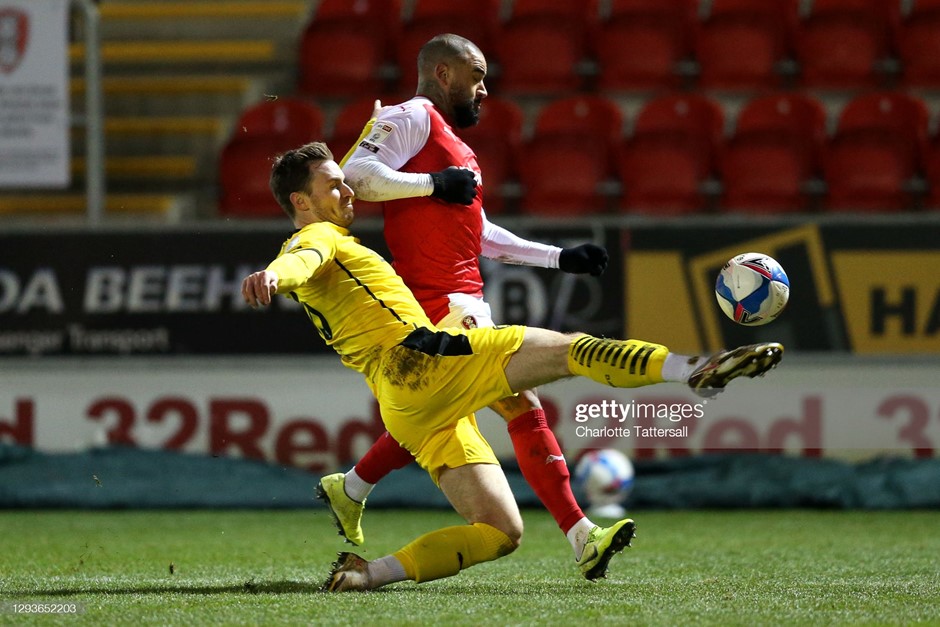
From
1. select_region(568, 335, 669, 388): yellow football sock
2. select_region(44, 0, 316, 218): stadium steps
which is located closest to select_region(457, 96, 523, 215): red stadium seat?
select_region(44, 0, 316, 218): stadium steps

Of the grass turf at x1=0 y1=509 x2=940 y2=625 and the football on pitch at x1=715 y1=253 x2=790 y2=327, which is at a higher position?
the football on pitch at x1=715 y1=253 x2=790 y2=327

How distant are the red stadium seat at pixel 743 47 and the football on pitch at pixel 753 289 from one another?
21.3 feet

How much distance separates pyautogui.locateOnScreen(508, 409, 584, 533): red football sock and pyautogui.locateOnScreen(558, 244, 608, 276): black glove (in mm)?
567

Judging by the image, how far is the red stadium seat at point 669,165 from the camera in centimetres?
1000

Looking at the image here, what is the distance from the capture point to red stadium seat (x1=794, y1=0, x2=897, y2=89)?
10.8 meters

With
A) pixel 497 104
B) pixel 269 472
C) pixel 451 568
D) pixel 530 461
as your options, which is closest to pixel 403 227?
pixel 530 461

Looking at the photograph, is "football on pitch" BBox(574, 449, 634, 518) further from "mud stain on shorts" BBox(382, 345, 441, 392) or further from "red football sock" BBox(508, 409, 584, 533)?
"mud stain on shorts" BBox(382, 345, 441, 392)

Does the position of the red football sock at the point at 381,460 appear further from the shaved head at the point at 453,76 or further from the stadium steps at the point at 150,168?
the stadium steps at the point at 150,168

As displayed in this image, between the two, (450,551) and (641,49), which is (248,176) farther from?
(450,551)

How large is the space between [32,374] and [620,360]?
239 inches

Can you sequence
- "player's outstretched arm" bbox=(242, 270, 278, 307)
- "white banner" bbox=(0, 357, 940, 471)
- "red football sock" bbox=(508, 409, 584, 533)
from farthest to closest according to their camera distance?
1. "white banner" bbox=(0, 357, 940, 471)
2. "red football sock" bbox=(508, 409, 584, 533)
3. "player's outstretched arm" bbox=(242, 270, 278, 307)

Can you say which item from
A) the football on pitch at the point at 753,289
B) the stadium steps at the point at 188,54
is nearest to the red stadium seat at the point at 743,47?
the stadium steps at the point at 188,54

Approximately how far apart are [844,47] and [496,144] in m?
2.97

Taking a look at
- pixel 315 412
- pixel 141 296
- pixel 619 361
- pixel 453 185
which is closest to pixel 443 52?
pixel 453 185
